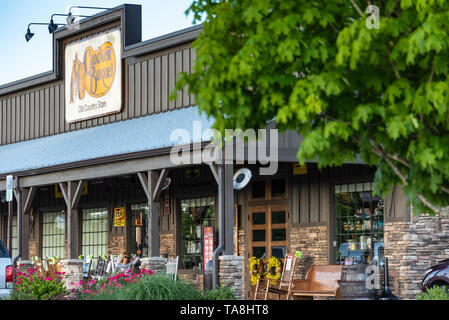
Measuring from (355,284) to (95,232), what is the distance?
35.5 ft

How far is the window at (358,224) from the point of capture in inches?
745

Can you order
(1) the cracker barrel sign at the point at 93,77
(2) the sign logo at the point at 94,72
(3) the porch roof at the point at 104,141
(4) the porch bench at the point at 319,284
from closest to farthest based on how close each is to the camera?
1. (4) the porch bench at the point at 319,284
2. (3) the porch roof at the point at 104,141
3. (1) the cracker barrel sign at the point at 93,77
4. (2) the sign logo at the point at 94,72

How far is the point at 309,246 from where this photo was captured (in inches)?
792

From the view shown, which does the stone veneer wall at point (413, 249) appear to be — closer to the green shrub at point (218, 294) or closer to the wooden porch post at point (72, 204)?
the green shrub at point (218, 294)

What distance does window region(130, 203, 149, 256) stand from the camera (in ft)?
79.4

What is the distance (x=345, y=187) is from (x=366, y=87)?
10836mm

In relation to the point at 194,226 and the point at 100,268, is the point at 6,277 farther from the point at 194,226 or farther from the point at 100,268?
the point at 100,268

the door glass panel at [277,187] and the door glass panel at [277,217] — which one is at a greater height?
the door glass panel at [277,187]

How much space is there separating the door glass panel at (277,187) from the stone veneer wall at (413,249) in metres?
3.48

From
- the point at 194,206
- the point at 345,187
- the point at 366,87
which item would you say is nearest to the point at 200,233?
the point at 194,206

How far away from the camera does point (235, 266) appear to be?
16594mm

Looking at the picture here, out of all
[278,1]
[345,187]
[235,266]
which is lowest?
[235,266]

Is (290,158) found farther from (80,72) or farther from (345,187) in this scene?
(80,72)

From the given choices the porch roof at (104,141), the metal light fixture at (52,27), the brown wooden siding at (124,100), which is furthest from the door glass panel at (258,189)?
the metal light fixture at (52,27)
